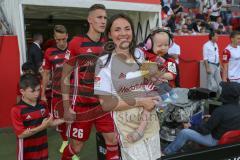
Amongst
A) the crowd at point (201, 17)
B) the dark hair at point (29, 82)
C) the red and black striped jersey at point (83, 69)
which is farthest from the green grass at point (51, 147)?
the crowd at point (201, 17)

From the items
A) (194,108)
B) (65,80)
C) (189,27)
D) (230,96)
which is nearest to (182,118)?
(194,108)

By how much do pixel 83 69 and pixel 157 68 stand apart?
1.19 metres

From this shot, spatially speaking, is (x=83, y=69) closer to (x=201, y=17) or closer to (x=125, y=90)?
(x=125, y=90)

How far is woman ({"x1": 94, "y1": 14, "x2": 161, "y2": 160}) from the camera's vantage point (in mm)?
2217

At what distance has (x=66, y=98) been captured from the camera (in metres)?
3.17

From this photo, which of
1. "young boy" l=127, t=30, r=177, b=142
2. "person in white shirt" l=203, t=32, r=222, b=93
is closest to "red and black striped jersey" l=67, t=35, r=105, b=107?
"young boy" l=127, t=30, r=177, b=142

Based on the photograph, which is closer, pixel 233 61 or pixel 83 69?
pixel 83 69

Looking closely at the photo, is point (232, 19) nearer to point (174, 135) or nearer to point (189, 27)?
point (189, 27)

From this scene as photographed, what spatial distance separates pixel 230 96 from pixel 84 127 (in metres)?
1.60

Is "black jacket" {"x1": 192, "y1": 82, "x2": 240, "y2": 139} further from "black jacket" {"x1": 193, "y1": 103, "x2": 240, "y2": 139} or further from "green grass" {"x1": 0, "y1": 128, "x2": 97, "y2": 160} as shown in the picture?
"green grass" {"x1": 0, "y1": 128, "x2": 97, "y2": 160}

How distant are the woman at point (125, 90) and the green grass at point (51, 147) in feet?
8.42

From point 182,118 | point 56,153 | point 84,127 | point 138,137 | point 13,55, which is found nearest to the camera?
point 138,137

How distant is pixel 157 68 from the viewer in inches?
95.3

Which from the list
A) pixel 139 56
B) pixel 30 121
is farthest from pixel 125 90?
pixel 30 121
